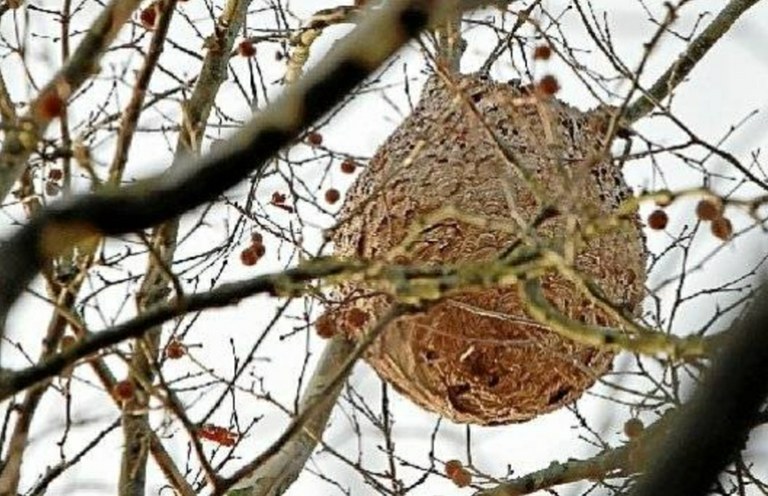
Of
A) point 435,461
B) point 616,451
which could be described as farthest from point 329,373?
point 616,451

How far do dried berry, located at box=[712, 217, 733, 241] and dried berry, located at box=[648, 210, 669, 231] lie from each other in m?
0.42

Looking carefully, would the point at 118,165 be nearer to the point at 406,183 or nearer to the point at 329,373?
the point at 406,183

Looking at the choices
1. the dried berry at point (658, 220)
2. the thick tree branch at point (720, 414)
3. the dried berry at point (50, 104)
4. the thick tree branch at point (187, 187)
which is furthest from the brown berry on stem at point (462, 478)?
the thick tree branch at point (720, 414)

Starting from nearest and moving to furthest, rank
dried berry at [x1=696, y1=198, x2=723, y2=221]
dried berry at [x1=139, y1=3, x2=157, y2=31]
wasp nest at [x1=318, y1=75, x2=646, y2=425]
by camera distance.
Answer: dried berry at [x1=696, y1=198, x2=723, y2=221]
wasp nest at [x1=318, y1=75, x2=646, y2=425]
dried berry at [x1=139, y1=3, x2=157, y2=31]

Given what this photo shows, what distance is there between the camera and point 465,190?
2596mm

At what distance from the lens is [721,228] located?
85.8 inches

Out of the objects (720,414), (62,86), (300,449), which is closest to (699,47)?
(300,449)

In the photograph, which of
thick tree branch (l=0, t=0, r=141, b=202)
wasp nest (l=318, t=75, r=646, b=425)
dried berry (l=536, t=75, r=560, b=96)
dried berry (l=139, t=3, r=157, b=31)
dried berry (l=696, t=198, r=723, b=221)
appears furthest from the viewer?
dried berry (l=139, t=3, r=157, b=31)

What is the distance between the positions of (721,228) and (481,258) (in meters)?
0.49

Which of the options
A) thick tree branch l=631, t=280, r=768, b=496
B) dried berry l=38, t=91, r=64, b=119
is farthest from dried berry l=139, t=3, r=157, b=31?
thick tree branch l=631, t=280, r=768, b=496

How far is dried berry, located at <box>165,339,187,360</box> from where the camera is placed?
9.16 ft

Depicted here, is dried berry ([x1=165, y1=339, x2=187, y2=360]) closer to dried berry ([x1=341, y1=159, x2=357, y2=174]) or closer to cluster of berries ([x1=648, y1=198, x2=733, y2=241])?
dried berry ([x1=341, y1=159, x2=357, y2=174])

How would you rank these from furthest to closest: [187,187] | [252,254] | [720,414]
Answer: [252,254], [187,187], [720,414]

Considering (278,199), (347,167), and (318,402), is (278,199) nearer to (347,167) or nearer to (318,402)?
(347,167)
